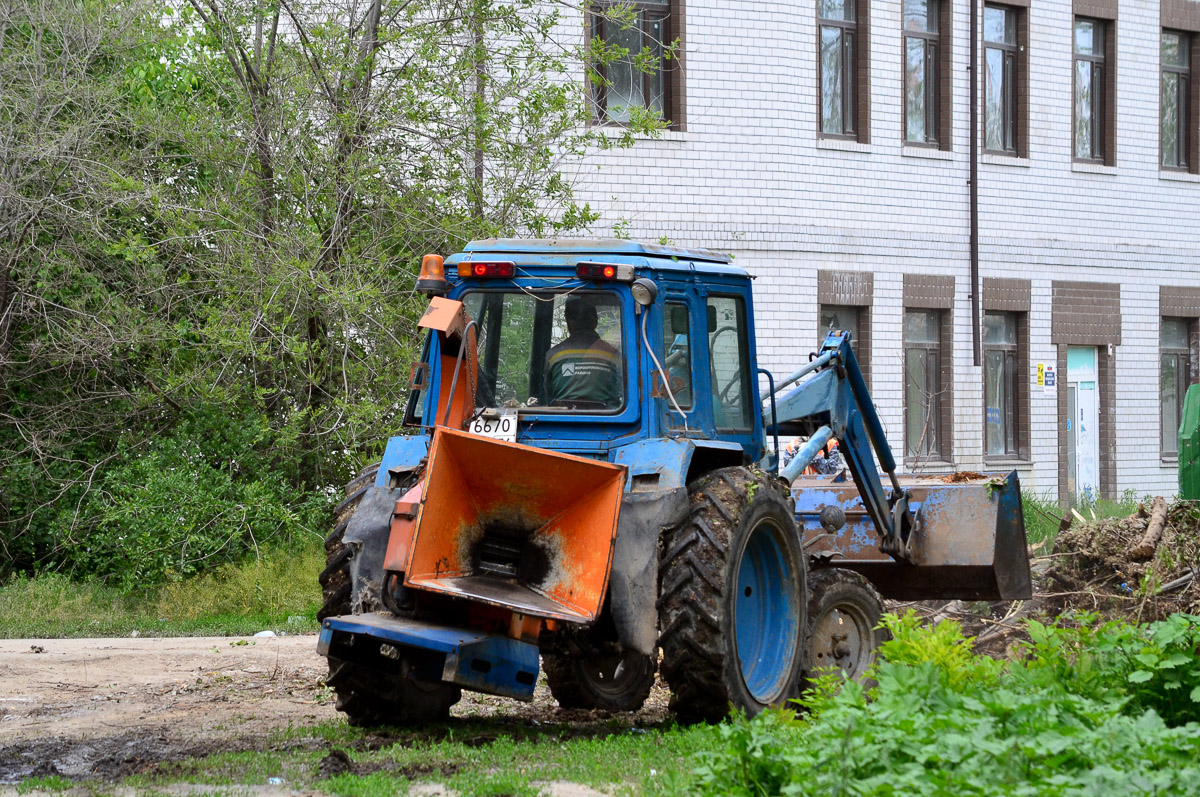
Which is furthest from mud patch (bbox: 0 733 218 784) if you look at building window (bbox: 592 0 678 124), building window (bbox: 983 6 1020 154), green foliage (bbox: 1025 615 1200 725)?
building window (bbox: 983 6 1020 154)

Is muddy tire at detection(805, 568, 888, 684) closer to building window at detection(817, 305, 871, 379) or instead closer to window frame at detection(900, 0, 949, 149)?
building window at detection(817, 305, 871, 379)

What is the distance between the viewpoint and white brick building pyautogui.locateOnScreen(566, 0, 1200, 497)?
18609 millimetres

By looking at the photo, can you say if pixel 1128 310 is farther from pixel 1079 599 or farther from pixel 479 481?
pixel 479 481

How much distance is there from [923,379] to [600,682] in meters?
13.1

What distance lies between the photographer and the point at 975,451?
824 inches

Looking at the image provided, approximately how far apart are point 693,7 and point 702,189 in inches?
90.6

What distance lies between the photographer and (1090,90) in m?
22.7

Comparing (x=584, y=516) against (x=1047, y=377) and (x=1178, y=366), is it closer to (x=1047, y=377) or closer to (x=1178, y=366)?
(x=1047, y=377)

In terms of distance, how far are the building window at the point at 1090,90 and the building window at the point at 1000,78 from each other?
1391mm

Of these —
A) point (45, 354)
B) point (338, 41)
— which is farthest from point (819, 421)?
point (45, 354)

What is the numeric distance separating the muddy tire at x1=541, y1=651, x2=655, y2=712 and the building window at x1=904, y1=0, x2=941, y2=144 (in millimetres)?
13580

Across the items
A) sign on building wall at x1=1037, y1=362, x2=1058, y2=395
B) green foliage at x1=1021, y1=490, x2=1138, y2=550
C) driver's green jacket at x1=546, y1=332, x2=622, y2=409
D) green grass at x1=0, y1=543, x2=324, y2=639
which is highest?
driver's green jacket at x1=546, y1=332, x2=622, y2=409

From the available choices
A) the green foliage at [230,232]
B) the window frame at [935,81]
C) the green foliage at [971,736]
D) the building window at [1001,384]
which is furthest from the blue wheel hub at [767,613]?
the building window at [1001,384]

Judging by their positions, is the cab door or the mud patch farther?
the cab door
